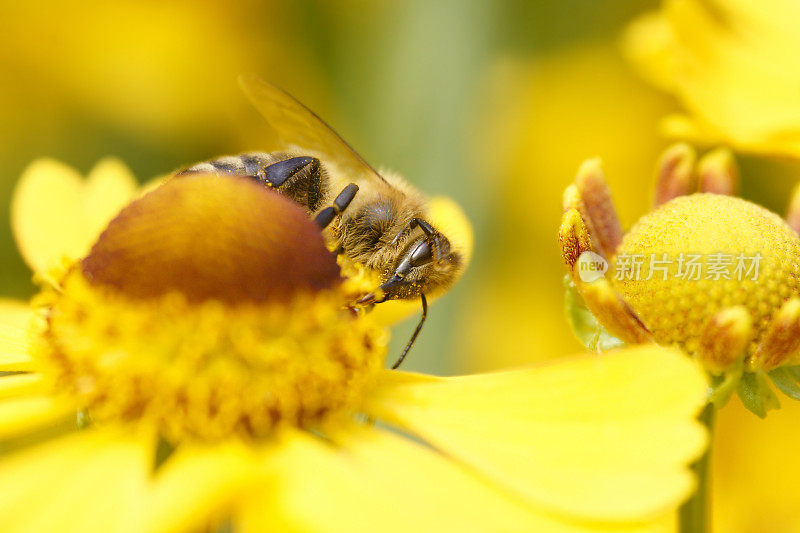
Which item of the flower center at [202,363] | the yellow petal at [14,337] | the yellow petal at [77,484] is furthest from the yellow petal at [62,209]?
the yellow petal at [77,484]

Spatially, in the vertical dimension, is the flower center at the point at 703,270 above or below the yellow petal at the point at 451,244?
below

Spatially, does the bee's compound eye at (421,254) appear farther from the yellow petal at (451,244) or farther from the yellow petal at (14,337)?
the yellow petal at (14,337)

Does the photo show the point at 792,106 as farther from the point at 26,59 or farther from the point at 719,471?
the point at 26,59

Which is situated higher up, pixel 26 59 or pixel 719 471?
pixel 26 59

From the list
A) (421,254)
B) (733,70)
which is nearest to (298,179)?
(421,254)

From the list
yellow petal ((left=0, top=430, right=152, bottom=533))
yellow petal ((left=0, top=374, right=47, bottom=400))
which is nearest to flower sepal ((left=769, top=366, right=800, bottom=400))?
yellow petal ((left=0, top=430, right=152, bottom=533))

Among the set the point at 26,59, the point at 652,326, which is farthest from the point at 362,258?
the point at 26,59
